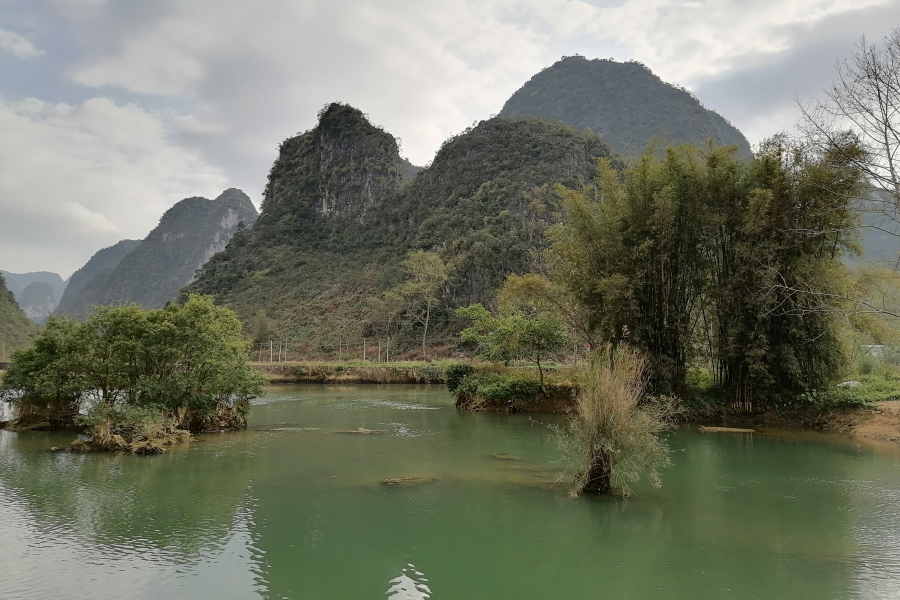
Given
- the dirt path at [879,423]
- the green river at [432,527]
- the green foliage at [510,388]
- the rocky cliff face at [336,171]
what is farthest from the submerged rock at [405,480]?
the rocky cliff face at [336,171]

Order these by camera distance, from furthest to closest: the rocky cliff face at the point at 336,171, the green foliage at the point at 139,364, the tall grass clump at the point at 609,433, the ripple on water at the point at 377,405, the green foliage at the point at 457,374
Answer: the rocky cliff face at the point at 336,171, the green foliage at the point at 457,374, the ripple on water at the point at 377,405, the green foliage at the point at 139,364, the tall grass clump at the point at 609,433

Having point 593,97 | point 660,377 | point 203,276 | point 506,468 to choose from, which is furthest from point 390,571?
point 593,97

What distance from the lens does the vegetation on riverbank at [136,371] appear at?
1338cm

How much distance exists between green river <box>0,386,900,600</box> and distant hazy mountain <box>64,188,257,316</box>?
132887 millimetres

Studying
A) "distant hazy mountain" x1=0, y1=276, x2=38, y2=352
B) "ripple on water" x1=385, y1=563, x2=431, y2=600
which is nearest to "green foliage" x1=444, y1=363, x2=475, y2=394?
"ripple on water" x1=385, y1=563, x2=431, y2=600

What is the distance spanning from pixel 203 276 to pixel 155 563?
7881 centimetres

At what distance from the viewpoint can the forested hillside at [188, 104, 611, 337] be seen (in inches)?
2254

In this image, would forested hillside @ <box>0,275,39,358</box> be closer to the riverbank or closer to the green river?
the riverbank

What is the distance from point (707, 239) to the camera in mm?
18094

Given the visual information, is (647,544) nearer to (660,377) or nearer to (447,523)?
(447,523)

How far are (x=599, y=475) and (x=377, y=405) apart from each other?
16.1m

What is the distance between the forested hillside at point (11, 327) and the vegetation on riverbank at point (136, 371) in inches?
1728

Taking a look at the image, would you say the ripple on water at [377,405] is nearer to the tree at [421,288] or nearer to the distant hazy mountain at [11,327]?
the tree at [421,288]

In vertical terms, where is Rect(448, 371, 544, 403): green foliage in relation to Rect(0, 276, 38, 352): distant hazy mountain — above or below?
below
